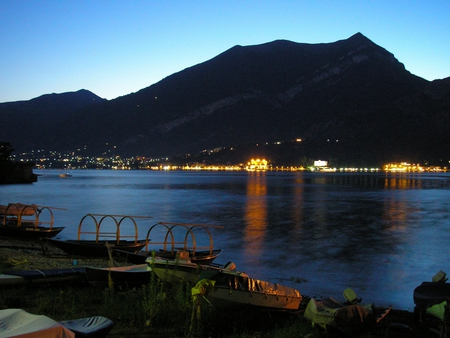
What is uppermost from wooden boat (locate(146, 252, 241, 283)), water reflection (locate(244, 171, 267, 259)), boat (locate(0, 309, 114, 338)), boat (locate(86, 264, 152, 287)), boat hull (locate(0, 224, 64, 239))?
boat (locate(0, 309, 114, 338))

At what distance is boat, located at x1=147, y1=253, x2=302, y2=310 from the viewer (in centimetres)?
919

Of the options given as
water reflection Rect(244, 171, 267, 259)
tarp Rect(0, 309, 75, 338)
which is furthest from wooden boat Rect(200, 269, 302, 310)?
water reflection Rect(244, 171, 267, 259)

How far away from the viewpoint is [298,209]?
46344 millimetres

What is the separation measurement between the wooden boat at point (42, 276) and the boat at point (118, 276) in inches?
16.8

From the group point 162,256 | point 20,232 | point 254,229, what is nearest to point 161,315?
point 162,256

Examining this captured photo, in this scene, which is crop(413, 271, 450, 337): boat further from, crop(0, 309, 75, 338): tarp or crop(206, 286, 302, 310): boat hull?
crop(0, 309, 75, 338): tarp

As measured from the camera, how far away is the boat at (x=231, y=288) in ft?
30.1

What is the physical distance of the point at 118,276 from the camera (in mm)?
11242

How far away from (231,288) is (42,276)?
475cm

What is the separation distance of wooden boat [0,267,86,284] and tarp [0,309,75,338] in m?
4.88

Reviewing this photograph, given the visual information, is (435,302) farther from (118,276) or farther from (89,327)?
(89,327)

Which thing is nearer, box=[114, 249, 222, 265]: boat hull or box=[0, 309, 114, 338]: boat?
box=[0, 309, 114, 338]: boat

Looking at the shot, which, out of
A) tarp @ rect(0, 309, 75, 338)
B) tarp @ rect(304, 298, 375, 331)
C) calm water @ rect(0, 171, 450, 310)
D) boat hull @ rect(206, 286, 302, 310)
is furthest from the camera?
calm water @ rect(0, 171, 450, 310)

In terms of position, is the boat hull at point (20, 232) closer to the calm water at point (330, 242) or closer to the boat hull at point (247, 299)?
the calm water at point (330, 242)
